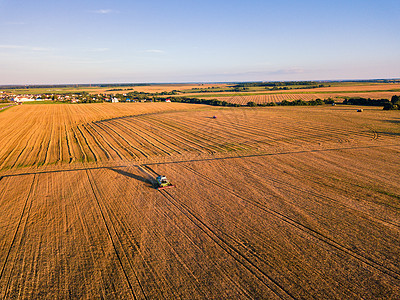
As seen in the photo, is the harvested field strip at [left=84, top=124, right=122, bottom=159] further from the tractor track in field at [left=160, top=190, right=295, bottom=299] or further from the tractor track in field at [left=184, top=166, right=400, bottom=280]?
the tractor track in field at [left=184, top=166, right=400, bottom=280]

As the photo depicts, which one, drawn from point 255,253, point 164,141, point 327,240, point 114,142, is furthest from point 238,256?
point 114,142

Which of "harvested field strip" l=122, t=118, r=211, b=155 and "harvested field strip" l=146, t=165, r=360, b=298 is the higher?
"harvested field strip" l=122, t=118, r=211, b=155

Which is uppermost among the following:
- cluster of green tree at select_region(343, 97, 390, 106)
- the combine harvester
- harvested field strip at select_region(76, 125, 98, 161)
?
cluster of green tree at select_region(343, 97, 390, 106)

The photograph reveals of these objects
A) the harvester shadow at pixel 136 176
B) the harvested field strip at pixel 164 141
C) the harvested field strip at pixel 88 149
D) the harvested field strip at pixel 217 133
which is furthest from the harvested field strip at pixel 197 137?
the harvested field strip at pixel 88 149

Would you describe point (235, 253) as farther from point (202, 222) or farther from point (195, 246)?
point (202, 222)

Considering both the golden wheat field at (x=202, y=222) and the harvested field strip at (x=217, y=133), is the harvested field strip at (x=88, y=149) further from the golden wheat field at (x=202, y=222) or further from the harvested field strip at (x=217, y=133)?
the harvested field strip at (x=217, y=133)

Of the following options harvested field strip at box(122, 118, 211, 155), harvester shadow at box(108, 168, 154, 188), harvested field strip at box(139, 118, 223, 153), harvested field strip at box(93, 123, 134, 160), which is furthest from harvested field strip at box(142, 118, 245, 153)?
harvester shadow at box(108, 168, 154, 188)

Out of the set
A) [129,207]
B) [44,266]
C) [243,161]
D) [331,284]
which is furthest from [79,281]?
[243,161]

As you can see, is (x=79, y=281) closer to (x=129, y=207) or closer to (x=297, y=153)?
(x=129, y=207)
